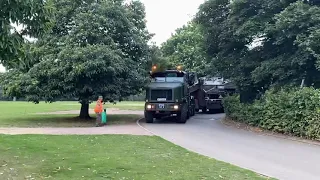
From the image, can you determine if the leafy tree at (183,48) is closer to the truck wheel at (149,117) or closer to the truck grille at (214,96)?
the truck grille at (214,96)

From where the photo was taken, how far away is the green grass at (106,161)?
30.1ft

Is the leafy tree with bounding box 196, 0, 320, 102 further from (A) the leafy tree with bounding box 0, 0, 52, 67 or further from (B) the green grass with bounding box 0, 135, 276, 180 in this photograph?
(A) the leafy tree with bounding box 0, 0, 52, 67

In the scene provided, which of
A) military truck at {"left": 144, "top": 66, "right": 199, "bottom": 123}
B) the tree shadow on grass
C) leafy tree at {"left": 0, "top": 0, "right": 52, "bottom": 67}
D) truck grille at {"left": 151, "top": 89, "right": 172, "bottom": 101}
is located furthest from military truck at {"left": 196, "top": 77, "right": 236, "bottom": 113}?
leafy tree at {"left": 0, "top": 0, "right": 52, "bottom": 67}

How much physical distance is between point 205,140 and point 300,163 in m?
5.36

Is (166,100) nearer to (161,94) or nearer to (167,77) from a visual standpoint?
(161,94)

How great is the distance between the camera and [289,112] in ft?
59.1

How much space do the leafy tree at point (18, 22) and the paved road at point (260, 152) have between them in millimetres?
5817

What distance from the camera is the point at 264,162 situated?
11.5 m

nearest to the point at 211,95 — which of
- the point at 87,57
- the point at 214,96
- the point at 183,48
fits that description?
the point at 214,96

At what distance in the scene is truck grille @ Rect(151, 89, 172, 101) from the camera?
83.9ft

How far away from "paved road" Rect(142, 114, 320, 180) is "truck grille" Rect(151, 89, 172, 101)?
6.51 metres

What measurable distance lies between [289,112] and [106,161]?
9.76 meters

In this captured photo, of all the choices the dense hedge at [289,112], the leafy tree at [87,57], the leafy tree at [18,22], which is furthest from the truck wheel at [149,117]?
the leafy tree at [18,22]

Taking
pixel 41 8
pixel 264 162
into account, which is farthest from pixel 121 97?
pixel 41 8
